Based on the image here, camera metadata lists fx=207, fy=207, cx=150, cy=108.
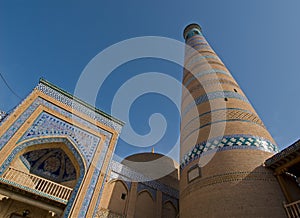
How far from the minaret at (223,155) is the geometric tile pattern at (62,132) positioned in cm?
282

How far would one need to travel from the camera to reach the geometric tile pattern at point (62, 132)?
18.2 feet

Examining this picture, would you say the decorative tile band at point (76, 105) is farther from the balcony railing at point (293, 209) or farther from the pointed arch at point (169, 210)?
the balcony railing at point (293, 209)

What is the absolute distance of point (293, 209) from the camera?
3.66m

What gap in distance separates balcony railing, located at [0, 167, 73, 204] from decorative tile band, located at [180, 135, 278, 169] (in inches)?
141

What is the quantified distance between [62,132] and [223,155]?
443 centimetres

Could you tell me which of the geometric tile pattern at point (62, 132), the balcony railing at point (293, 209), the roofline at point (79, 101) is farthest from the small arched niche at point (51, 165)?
the balcony railing at point (293, 209)

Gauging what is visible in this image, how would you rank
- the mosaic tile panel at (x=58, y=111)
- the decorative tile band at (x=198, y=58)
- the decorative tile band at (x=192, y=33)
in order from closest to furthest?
the mosaic tile panel at (x=58, y=111) → the decorative tile band at (x=198, y=58) → the decorative tile band at (x=192, y=33)

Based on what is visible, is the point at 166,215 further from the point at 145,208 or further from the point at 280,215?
the point at 280,215

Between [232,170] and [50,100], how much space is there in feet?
17.7

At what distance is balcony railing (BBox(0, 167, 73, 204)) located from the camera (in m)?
4.84

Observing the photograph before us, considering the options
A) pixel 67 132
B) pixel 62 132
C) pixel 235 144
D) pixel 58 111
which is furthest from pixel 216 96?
pixel 58 111

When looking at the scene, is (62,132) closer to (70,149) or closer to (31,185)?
(70,149)

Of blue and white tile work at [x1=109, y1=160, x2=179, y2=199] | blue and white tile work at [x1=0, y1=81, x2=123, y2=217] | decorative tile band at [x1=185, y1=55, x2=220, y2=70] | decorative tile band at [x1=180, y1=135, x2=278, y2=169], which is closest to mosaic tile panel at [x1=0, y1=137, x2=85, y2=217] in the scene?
blue and white tile work at [x1=0, y1=81, x2=123, y2=217]

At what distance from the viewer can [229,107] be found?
5887mm
